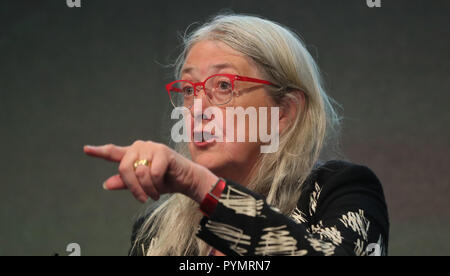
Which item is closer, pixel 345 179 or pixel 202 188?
pixel 202 188

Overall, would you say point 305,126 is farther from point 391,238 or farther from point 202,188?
point 391,238

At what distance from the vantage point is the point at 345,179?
142cm

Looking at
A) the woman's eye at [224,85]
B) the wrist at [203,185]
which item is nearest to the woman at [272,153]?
the woman's eye at [224,85]

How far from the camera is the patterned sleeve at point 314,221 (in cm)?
98

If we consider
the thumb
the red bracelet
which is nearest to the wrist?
the red bracelet

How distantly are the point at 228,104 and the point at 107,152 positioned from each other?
2.30ft

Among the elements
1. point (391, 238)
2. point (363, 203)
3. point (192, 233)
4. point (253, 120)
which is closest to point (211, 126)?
point (253, 120)

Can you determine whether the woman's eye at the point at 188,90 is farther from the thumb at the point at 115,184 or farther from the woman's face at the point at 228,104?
the thumb at the point at 115,184

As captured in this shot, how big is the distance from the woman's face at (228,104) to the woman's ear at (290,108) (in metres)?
0.06

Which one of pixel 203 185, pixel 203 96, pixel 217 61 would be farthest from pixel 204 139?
pixel 203 185

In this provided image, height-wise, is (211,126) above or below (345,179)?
above

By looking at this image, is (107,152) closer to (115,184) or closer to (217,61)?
(115,184)

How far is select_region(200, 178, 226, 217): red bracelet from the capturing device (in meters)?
0.99
